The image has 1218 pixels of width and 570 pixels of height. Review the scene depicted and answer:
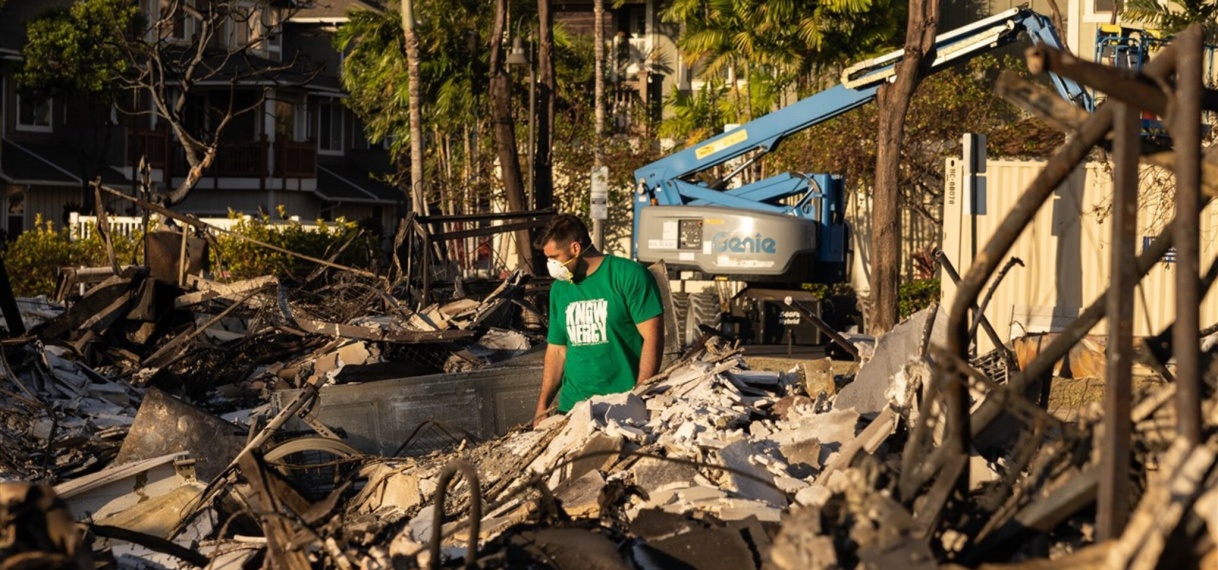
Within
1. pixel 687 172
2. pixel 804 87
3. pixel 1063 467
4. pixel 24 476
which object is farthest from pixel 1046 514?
pixel 804 87

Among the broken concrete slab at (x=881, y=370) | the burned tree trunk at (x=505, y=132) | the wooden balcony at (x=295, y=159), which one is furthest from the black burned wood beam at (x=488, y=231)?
the wooden balcony at (x=295, y=159)

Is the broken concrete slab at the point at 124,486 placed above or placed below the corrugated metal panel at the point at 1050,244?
below

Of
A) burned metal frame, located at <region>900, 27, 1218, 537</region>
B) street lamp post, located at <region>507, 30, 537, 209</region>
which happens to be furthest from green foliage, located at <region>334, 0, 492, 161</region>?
burned metal frame, located at <region>900, 27, 1218, 537</region>

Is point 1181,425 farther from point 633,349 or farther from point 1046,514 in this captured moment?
point 633,349

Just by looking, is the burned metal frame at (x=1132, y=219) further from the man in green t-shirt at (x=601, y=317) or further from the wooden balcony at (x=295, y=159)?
the wooden balcony at (x=295, y=159)

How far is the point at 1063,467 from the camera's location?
380 cm

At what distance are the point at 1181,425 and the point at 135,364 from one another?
12.4 meters

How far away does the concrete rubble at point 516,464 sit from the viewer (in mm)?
3658

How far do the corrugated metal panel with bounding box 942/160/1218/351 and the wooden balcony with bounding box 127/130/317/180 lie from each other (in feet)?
108

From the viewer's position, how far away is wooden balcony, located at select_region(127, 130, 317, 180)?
148 ft

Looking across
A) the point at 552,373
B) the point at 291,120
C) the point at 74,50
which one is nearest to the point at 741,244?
the point at 552,373

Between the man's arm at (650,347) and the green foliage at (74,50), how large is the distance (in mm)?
31597

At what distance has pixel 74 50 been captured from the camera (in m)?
38.0

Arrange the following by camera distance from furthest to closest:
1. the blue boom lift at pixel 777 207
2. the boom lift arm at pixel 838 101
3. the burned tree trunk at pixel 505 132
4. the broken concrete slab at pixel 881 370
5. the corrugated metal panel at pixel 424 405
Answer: the burned tree trunk at pixel 505 132, the blue boom lift at pixel 777 207, the boom lift arm at pixel 838 101, the corrugated metal panel at pixel 424 405, the broken concrete slab at pixel 881 370
